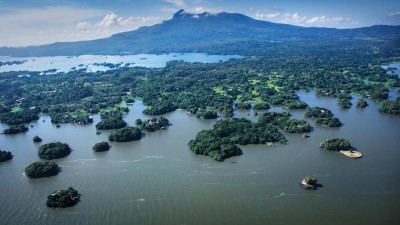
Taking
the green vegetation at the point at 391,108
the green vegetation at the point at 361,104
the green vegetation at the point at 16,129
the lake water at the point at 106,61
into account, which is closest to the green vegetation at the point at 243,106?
the green vegetation at the point at 361,104

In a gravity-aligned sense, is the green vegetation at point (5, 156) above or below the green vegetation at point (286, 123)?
below

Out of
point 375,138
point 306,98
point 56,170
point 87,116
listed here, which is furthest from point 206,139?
point 306,98

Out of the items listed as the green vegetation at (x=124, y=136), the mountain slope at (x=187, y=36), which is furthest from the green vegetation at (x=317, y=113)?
the mountain slope at (x=187, y=36)

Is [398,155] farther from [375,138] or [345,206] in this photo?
[345,206]

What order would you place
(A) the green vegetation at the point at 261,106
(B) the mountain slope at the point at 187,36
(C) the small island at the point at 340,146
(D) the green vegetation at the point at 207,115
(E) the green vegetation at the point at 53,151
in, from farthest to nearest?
(B) the mountain slope at the point at 187,36 < (A) the green vegetation at the point at 261,106 < (D) the green vegetation at the point at 207,115 < (E) the green vegetation at the point at 53,151 < (C) the small island at the point at 340,146

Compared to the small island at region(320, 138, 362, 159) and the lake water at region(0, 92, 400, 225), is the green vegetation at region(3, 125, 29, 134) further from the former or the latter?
the small island at region(320, 138, 362, 159)

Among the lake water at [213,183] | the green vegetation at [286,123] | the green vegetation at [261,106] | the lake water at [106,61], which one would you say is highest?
the green vegetation at [286,123]

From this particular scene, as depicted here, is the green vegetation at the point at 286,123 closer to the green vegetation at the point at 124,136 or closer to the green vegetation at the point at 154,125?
the green vegetation at the point at 154,125

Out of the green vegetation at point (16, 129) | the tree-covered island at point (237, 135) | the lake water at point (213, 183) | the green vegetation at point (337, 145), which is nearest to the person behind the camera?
the lake water at point (213, 183)

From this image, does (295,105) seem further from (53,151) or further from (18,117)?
(18,117)

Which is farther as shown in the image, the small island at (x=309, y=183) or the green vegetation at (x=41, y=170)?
the green vegetation at (x=41, y=170)
